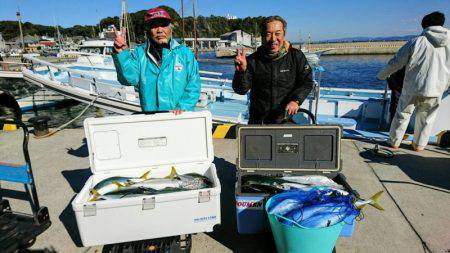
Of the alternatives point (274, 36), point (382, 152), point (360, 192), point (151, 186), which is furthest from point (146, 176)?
point (382, 152)

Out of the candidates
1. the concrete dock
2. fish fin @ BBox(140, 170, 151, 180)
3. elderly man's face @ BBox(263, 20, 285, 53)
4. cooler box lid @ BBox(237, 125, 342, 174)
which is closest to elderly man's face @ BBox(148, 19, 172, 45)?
elderly man's face @ BBox(263, 20, 285, 53)

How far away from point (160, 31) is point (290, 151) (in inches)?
72.9

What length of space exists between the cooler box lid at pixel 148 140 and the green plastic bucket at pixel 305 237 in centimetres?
117

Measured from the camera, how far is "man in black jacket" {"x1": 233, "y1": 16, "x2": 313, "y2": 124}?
3018 mm

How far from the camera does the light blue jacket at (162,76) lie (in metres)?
2.90

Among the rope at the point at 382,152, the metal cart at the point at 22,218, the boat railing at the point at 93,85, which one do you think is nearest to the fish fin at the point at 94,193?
the metal cart at the point at 22,218

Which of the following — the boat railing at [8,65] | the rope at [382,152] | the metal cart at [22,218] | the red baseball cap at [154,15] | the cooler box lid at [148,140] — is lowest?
the rope at [382,152]

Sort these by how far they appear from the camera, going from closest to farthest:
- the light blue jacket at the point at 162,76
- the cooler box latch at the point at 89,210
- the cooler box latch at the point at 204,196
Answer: the cooler box latch at the point at 89,210, the cooler box latch at the point at 204,196, the light blue jacket at the point at 162,76

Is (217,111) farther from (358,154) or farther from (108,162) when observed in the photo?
(108,162)

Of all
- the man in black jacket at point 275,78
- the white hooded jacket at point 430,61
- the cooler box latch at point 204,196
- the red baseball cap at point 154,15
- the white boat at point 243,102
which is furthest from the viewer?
the white boat at point 243,102

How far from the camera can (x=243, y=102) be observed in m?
10.4

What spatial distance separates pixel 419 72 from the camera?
14.1 ft

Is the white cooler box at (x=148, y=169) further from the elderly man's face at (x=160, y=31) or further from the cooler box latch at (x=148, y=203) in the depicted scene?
the elderly man's face at (x=160, y=31)

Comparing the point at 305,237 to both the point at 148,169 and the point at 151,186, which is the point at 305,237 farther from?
the point at 148,169
